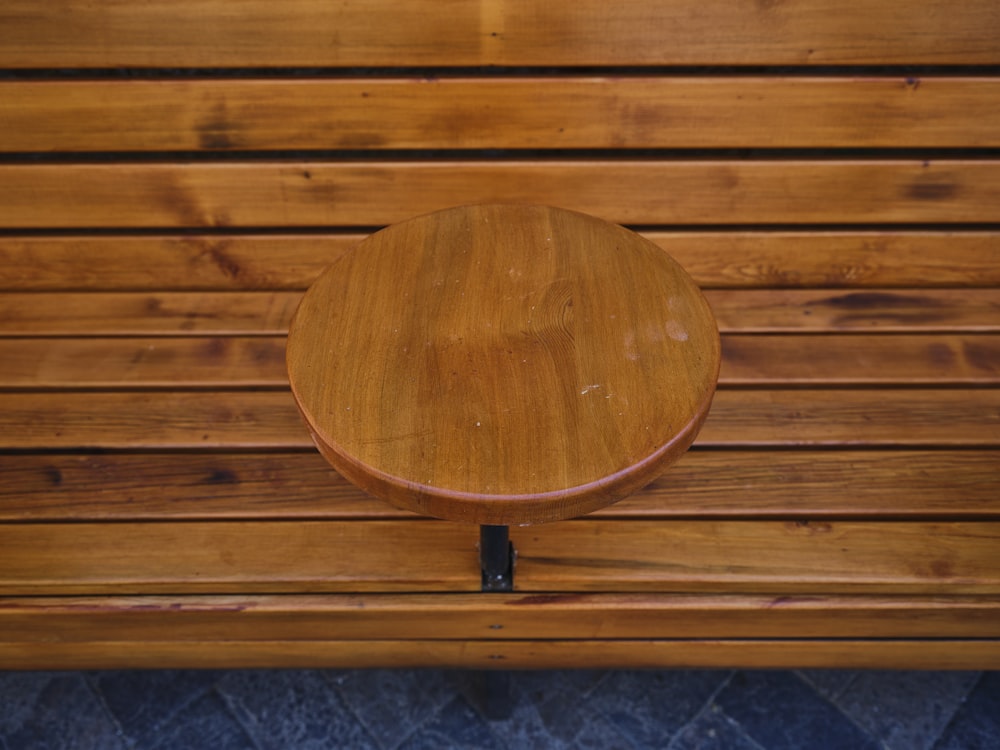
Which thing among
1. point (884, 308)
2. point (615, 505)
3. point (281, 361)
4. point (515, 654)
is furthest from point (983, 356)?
point (281, 361)

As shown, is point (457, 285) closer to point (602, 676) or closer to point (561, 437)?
point (561, 437)

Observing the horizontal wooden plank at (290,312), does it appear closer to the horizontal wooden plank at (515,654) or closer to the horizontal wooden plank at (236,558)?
the horizontal wooden plank at (236,558)

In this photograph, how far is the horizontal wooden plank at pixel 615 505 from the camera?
2.11 metres

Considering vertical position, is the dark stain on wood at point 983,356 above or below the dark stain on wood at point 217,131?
below

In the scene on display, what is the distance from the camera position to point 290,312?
8.66ft

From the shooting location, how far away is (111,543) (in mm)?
2074

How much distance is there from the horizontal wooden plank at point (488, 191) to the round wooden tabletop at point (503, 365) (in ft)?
1.95

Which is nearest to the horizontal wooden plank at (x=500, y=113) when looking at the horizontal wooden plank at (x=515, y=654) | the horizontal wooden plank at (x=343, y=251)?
the horizontal wooden plank at (x=343, y=251)

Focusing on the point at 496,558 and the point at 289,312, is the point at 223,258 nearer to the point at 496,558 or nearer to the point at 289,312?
the point at 289,312

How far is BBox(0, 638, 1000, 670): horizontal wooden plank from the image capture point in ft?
7.25

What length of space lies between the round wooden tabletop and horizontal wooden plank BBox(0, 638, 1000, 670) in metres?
0.95

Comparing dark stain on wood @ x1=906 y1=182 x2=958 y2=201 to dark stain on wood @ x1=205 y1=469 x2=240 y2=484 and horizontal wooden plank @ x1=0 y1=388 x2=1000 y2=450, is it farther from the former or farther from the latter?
dark stain on wood @ x1=205 y1=469 x2=240 y2=484

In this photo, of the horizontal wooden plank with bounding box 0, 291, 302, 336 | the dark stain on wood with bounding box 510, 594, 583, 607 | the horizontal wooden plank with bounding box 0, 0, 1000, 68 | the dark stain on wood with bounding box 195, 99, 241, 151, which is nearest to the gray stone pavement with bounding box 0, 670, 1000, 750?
the dark stain on wood with bounding box 510, 594, 583, 607

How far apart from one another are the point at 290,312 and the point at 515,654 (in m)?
1.23
